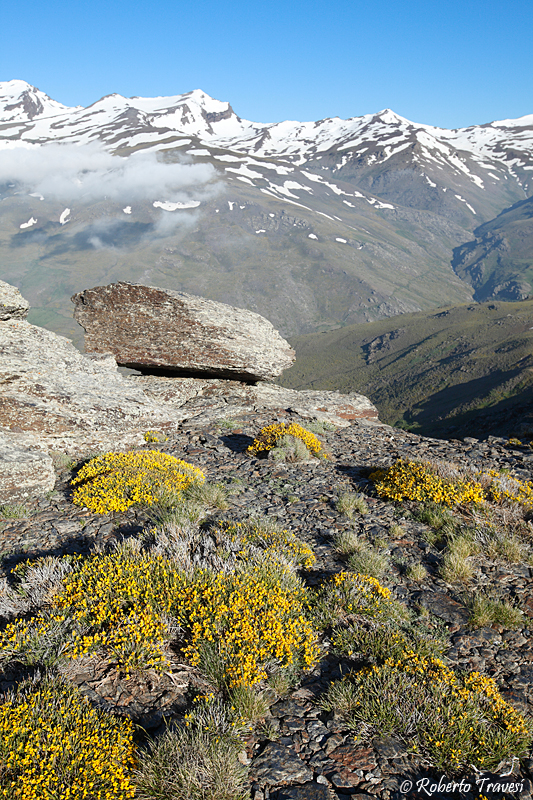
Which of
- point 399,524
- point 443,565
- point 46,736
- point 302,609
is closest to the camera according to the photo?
point 46,736

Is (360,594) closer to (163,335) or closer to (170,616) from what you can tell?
(170,616)

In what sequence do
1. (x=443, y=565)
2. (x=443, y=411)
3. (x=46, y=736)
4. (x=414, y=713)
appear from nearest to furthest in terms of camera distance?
(x=46, y=736) < (x=414, y=713) < (x=443, y=565) < (x=443, y=411)

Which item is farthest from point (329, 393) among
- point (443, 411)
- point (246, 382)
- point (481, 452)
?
point (443, 411)

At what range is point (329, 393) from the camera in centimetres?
2277

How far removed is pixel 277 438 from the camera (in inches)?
533

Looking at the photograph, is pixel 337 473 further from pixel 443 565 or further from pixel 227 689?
pixel 227 689

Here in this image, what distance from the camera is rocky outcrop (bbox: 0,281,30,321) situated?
15.4m

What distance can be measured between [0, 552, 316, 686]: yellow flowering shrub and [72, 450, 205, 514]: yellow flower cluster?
2.67 m

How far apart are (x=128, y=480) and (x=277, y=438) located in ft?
17.6

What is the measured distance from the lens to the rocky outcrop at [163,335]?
18484 mm

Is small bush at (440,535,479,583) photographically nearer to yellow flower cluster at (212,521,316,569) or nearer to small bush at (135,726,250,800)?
yellow flower cluster at (212,521,316,569)

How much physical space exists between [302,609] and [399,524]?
3.91 m

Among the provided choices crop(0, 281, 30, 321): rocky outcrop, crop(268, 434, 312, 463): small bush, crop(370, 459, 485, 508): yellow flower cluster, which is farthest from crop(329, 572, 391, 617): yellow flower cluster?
crop(0, 281, 30, 321): rocky outcrop

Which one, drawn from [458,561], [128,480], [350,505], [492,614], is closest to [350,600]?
[492,614]
